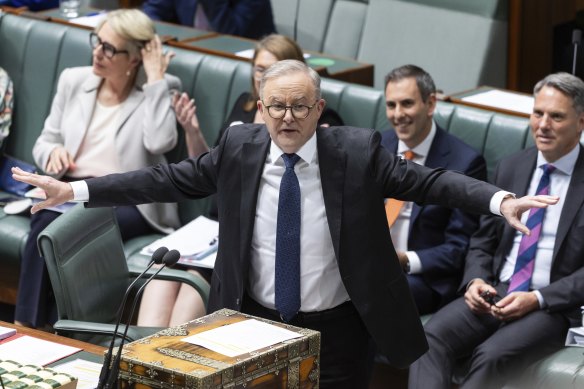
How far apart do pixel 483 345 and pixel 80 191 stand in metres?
1.37

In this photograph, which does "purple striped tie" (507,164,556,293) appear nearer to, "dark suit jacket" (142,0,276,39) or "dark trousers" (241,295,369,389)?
"dark trousers" (241,295,369,389)

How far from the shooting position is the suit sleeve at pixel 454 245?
3.84m

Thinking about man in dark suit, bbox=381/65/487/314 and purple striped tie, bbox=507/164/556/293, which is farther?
man in dark suit, bbox=381/65/487/314

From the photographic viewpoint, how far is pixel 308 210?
293cm

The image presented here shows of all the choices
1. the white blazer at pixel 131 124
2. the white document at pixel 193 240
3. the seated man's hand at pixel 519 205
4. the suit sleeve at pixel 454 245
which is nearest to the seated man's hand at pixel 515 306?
the suit sleeve at pixel 454 245

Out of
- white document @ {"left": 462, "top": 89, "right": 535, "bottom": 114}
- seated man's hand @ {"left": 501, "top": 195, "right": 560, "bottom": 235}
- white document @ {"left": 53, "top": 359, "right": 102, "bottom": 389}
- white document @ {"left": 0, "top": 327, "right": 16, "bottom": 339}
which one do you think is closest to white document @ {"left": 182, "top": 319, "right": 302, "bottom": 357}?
white document @ {"left": 53, "top": 359, "right": 102, "bottom": 389}

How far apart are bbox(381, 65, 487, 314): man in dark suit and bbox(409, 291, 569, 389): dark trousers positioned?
0.69 ft

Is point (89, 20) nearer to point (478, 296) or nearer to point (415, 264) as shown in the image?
point (415, 264)

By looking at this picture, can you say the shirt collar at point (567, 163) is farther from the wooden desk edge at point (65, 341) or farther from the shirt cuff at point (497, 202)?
the wooden desk edge at point (65, 341)

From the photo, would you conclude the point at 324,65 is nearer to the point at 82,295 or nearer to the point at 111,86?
the point at 111,86

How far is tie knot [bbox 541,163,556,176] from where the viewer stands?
144 inches

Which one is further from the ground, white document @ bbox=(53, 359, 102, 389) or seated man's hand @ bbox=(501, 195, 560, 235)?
seated man's hand @ bbox=(501, 195, 560, 235)

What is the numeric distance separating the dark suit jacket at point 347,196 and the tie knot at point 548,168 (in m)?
0.91

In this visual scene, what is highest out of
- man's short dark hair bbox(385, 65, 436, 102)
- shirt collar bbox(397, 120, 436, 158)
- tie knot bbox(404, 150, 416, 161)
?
man's short dark hair bbox(385, 65, 436, 102)
